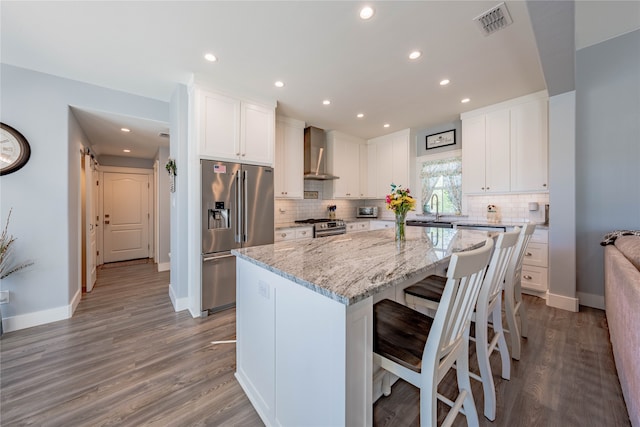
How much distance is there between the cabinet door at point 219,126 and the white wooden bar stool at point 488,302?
2461mm

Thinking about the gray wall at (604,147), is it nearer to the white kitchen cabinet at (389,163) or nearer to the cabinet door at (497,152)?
the cabinet door at (497,152)

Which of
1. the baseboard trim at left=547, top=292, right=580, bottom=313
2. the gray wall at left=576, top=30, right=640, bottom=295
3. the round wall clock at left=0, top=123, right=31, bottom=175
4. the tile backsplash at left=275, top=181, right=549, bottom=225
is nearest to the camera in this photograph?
the round wall clock at left=0, top=123, right=31, bottom=175

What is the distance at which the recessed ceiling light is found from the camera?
1.79 m

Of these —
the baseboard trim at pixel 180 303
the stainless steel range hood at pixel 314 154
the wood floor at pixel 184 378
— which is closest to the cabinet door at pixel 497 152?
the wood floor at pixel 184 378

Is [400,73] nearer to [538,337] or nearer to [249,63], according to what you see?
[249,63]

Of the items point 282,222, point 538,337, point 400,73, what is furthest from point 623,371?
point 282,222

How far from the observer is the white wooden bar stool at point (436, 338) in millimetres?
886

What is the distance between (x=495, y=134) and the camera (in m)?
3.60

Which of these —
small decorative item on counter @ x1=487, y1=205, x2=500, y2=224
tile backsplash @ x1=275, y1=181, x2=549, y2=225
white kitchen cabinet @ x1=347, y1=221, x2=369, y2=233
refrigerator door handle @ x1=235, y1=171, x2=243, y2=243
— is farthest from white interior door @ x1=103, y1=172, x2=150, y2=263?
small decorative item on counter @ x1=487, y1=205, x2=500, y2=224

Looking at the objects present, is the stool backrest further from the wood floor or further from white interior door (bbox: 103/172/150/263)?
white interior door (bbox: 103/172/150/263)

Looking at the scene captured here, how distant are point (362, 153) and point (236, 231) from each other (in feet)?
11.1

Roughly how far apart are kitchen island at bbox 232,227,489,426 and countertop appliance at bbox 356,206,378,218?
3.75m

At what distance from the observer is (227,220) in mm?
2920

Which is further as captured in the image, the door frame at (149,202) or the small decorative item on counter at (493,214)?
the door frame at (149,202)
